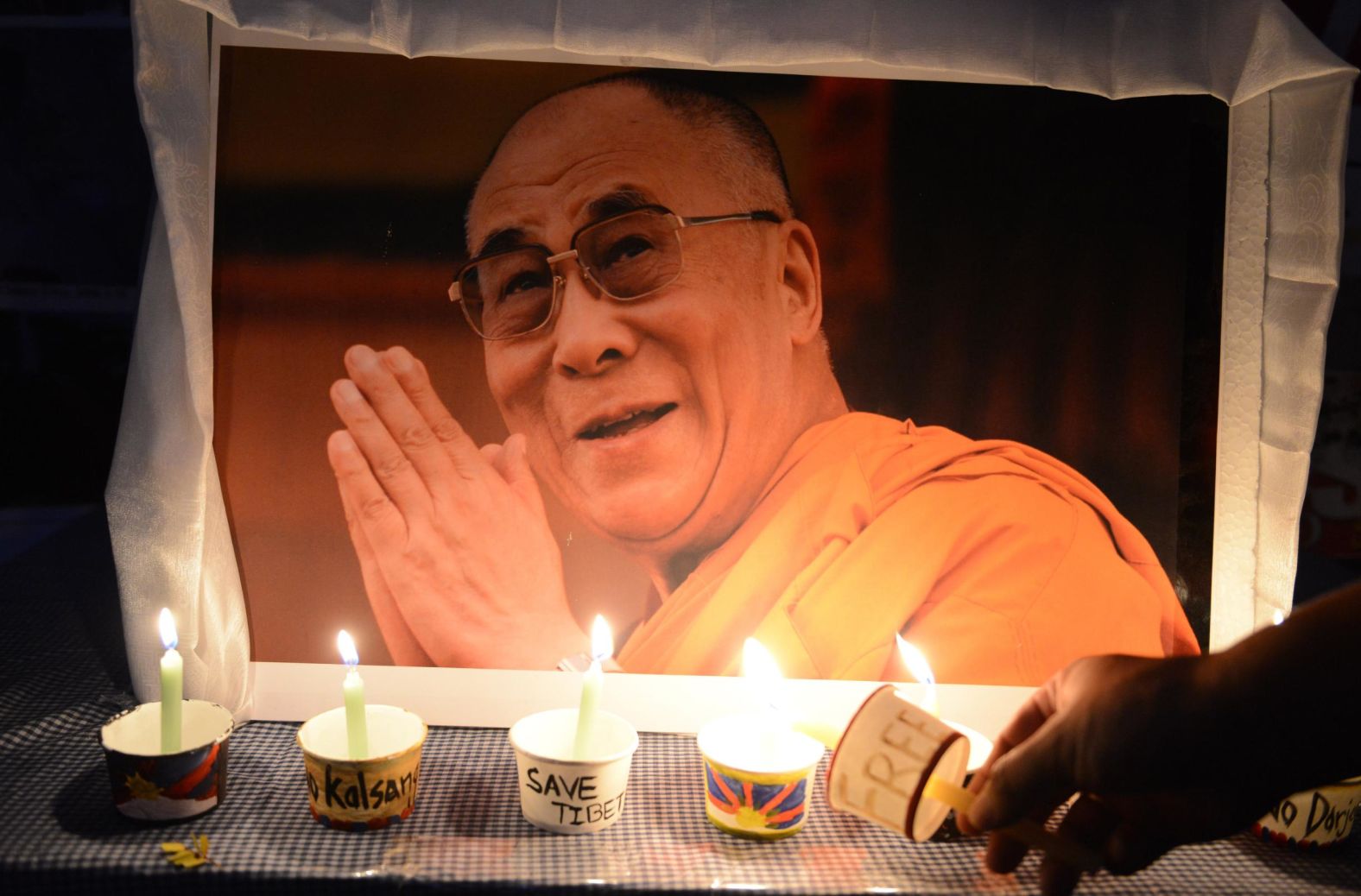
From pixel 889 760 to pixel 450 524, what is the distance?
1.75ft

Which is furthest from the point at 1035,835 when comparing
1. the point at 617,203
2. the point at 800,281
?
Result: the point at 617,203

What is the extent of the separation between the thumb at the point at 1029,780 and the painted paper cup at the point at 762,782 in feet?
0.62

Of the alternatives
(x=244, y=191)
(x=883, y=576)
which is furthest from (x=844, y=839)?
(x=244, y=191)

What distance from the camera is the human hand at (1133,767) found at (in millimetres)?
594

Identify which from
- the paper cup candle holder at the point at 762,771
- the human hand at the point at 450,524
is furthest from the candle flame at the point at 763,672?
the human hand at the point at 450,524

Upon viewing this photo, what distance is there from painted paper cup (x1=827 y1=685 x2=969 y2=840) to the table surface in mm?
103

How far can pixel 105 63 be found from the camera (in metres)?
1.39

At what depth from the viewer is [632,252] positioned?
0.97m

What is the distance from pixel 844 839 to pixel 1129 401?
55 centimetres

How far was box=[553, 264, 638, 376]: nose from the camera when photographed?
3.19 ft

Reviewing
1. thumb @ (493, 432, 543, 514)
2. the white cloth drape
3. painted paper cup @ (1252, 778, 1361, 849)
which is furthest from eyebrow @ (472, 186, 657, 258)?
painted paper cup @ (1252, 778, 1361, 849)

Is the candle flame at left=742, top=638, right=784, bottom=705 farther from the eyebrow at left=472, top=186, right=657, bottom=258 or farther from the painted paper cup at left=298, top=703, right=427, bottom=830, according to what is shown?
the eyebrow at left=472, top=186, right=657, bottom=258

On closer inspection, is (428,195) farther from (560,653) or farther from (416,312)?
(560,653)

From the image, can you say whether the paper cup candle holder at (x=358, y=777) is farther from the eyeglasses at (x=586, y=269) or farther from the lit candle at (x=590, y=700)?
the eyeglasses at (x=586, y=269)
